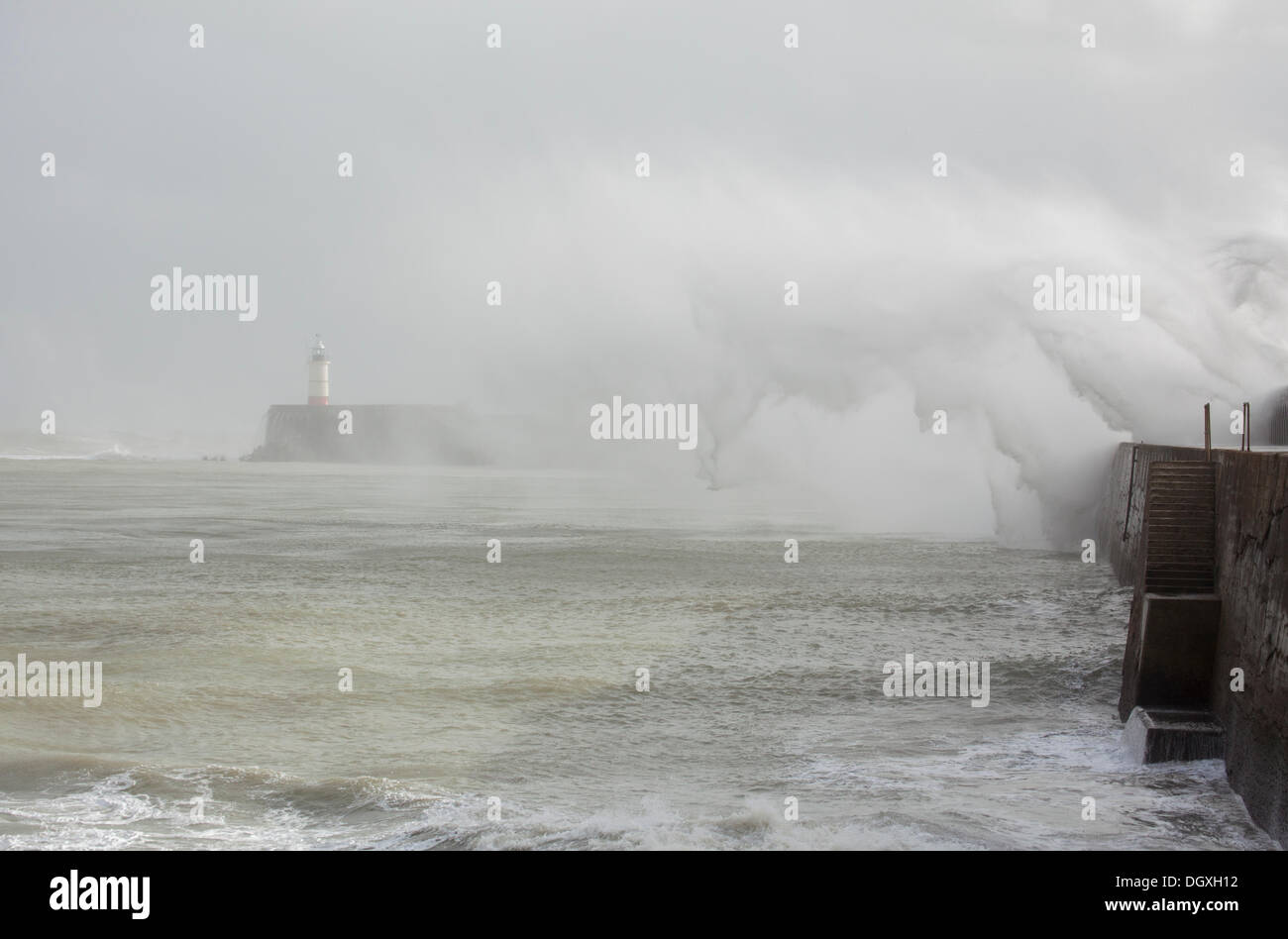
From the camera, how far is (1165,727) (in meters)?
10.7

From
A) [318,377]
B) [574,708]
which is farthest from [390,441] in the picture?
[574,708]

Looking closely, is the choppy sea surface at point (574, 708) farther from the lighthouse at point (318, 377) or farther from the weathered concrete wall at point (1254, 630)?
the lighthouse at point (318, 377)

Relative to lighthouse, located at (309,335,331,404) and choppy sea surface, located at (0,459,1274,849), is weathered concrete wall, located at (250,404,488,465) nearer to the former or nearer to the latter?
lighthouse, located at (309,335,331,404)

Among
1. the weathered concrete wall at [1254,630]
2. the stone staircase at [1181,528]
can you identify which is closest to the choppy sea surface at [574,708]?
the weathered concrete wall at [1254,630]

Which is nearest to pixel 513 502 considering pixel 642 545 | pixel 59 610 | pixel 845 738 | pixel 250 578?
pixel 642 545

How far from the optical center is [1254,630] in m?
9.80

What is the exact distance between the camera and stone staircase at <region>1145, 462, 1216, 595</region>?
12.0 meters

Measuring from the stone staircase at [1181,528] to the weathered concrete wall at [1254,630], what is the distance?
5.7 inches

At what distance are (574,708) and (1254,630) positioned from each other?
20.9 feet

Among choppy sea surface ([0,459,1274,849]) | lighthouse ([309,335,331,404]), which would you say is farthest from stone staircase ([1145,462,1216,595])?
lighthouse ([309,335,331,404])

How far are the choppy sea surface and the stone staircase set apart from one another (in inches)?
62.2

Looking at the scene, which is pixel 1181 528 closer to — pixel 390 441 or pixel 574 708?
pixel 574 708

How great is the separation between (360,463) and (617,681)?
105 m

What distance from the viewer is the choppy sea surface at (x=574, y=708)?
364 inches
